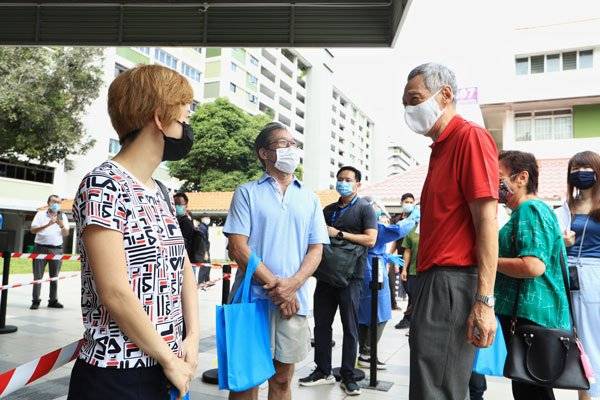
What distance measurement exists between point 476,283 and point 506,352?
99 cm

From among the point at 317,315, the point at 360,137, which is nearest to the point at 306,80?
the point at 360,137

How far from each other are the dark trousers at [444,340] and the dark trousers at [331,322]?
235cm

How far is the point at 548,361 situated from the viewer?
8.48 ft

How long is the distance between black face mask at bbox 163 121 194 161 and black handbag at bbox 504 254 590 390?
207 centimetres

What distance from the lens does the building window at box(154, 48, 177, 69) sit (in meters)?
36.7

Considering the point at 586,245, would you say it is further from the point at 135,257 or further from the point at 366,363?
the point at 135,257

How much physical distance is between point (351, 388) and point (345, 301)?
30.1 inches

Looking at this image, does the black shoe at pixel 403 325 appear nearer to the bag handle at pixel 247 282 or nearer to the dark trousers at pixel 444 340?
the bag handle at pixel 247 282

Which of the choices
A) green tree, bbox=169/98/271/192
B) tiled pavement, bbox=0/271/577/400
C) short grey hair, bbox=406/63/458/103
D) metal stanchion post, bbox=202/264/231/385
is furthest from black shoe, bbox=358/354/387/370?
green tree, bbox=169/98/271/192

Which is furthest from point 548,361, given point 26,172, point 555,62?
point 26,172

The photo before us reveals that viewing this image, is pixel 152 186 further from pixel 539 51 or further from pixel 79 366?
pixel 539 51

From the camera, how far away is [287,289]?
2.95m

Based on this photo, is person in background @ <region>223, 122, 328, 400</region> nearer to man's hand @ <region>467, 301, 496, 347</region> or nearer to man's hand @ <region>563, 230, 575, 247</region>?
man's hand @ <region>467, 301, 496, 347</region>

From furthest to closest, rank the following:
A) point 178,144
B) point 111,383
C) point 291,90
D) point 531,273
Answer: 1. point 291,90
2. point 531,273
3. point 178,144
4. point 111,383
